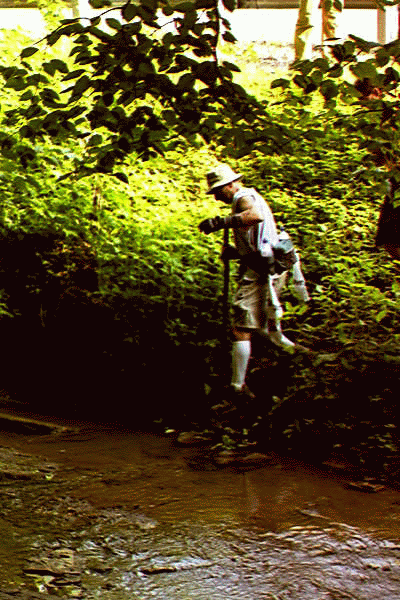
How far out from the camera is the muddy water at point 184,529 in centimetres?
451

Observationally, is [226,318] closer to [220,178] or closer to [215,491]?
[220,178]

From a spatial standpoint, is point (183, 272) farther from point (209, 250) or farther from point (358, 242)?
point (358, 242)

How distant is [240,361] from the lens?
760 cm

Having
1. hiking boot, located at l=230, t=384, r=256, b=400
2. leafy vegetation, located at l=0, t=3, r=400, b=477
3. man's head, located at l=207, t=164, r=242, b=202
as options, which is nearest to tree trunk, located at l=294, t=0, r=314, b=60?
leafy vegetation, located at l=0, t=3, r=400, b=477

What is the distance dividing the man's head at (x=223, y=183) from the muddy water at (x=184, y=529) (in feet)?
8.50

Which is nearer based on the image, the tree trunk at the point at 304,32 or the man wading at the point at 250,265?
the man wading at the point at 250,265

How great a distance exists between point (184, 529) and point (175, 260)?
4051 millimetres

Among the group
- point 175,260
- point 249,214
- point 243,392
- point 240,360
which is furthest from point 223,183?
point 243,392

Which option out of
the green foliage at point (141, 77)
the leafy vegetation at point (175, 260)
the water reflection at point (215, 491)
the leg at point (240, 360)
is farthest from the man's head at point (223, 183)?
the water reflection at point (215, 491)

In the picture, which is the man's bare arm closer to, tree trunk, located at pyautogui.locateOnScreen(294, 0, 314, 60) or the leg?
the leg

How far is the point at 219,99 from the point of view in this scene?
204 inches

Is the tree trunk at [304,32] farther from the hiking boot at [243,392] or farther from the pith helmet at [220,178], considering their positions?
the hiking boot at [243,392]

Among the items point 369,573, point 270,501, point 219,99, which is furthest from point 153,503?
point 219,99

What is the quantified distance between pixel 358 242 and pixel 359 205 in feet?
5.43
